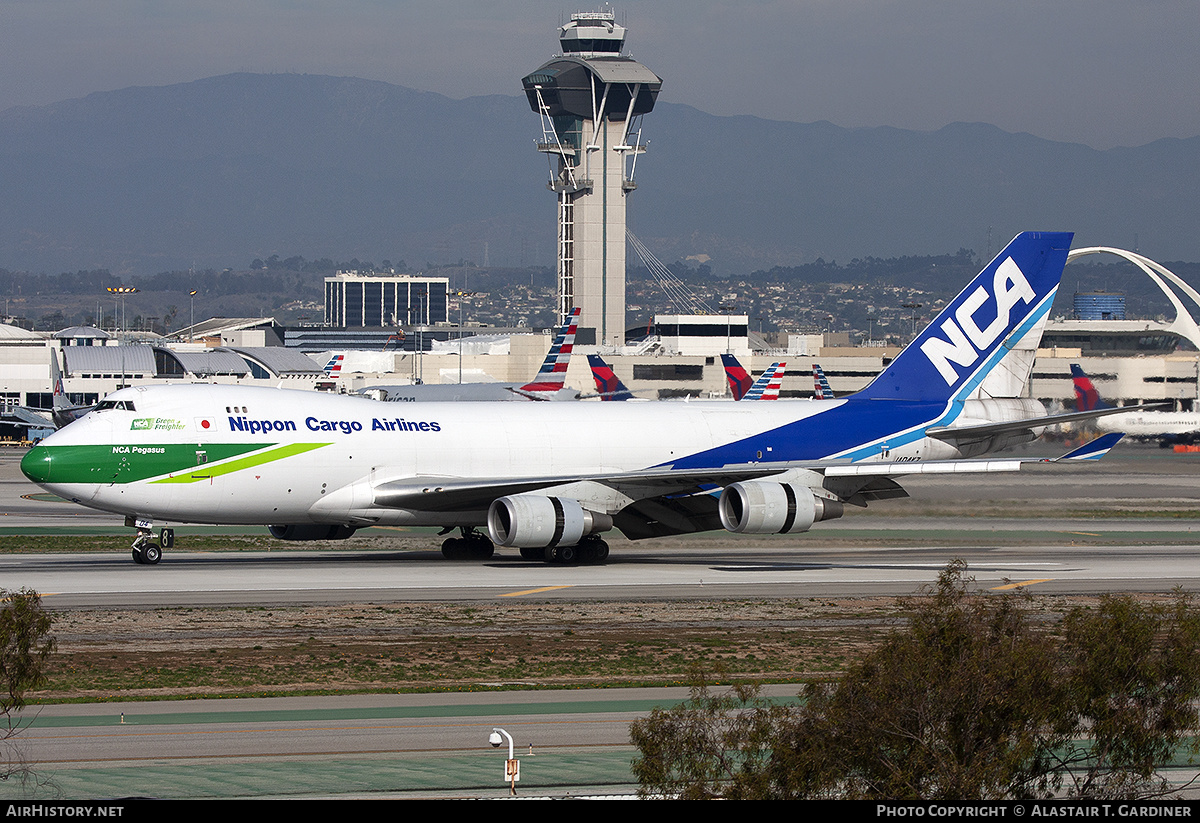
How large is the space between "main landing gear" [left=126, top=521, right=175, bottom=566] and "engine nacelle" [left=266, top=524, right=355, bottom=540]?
2.88 m

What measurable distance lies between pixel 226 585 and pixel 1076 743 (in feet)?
76.8

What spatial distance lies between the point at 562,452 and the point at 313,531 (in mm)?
7235

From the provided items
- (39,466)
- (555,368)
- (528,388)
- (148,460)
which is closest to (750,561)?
(148,460)

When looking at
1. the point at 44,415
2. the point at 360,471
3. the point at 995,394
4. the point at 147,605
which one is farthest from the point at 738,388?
the point at 147,605

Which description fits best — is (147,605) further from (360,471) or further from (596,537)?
(596,537)

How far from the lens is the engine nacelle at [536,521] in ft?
115

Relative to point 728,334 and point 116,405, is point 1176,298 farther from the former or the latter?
point 116,405

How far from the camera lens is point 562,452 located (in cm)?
3891

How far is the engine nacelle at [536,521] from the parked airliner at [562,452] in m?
0.05

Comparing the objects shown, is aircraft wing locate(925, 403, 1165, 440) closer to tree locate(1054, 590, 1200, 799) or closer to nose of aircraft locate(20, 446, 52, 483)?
nose of aircraft locate(20, 446, 52, 483)

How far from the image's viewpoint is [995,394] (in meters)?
43.1

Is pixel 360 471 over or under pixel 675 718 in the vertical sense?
over

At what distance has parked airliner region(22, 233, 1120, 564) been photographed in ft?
115
